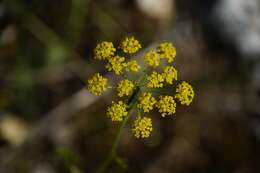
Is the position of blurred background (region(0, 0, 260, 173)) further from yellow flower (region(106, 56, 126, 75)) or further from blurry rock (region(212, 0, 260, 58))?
yellow flower (region(106, 56, 126, 75))

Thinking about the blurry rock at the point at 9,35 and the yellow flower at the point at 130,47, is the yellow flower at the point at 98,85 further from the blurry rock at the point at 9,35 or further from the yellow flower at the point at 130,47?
the blurry rock at the point at 9,35

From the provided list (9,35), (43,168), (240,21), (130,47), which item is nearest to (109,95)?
(43,168)

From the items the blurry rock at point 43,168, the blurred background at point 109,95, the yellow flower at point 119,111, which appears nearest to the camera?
the yellow flower at point 119,111

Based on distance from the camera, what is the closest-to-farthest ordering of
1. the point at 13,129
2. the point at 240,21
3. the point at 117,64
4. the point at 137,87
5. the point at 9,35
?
the point at 137,87
the point at 117,64
the point at 13,129
the point at 9,35
the point at 240,21

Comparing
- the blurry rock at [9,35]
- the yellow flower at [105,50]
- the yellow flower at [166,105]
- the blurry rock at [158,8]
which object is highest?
the blurry rock at [158,8]

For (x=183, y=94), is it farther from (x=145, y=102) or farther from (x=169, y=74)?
(x=145, y=102)

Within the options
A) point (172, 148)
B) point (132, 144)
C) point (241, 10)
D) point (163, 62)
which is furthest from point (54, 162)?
point (241, 10)

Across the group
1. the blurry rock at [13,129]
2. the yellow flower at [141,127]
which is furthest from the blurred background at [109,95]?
the yellow flower at [141,127]

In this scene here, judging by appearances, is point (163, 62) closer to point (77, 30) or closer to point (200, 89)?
point (200, 89)

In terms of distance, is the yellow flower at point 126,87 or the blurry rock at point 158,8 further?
the blurry rock at point 158,8

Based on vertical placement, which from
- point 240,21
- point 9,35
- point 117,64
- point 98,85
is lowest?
point 98,85
